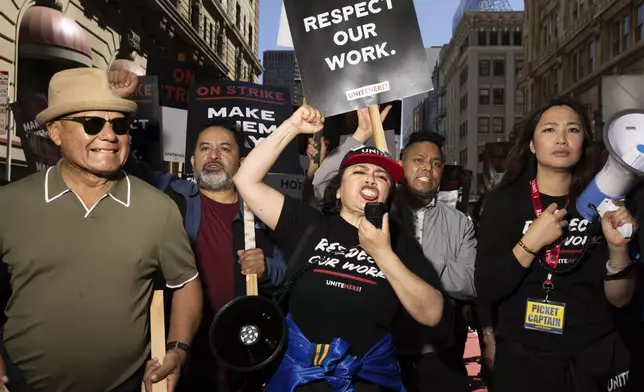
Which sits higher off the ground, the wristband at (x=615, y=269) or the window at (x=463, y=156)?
the window at (x=463, y=156)

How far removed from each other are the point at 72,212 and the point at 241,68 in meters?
36.2

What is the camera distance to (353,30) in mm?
3945

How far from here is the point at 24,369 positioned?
2.46 m

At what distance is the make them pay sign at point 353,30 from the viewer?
12.8 feet

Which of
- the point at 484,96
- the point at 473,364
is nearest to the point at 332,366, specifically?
the point at 473,364

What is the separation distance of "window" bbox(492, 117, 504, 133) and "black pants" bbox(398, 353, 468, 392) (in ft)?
205

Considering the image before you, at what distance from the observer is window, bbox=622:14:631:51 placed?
28734mm

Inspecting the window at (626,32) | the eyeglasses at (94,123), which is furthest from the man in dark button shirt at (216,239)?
the window at (626,32)

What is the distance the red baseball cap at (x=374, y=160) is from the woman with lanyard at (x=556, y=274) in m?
0.52

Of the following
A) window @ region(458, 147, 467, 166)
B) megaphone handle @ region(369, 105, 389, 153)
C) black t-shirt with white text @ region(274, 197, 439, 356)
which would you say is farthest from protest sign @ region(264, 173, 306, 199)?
window @ region(458, 147, 467, 166)

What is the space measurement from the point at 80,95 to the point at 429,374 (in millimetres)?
2577

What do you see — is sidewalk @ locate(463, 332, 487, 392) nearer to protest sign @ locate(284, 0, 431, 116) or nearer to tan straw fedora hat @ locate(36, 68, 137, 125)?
protest sign @ locate(284, 0, 431, 116)

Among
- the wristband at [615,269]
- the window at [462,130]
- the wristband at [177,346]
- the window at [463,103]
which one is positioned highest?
the window at [463,103]

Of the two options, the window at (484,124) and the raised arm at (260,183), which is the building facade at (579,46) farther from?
the raised arm at (260,183)
